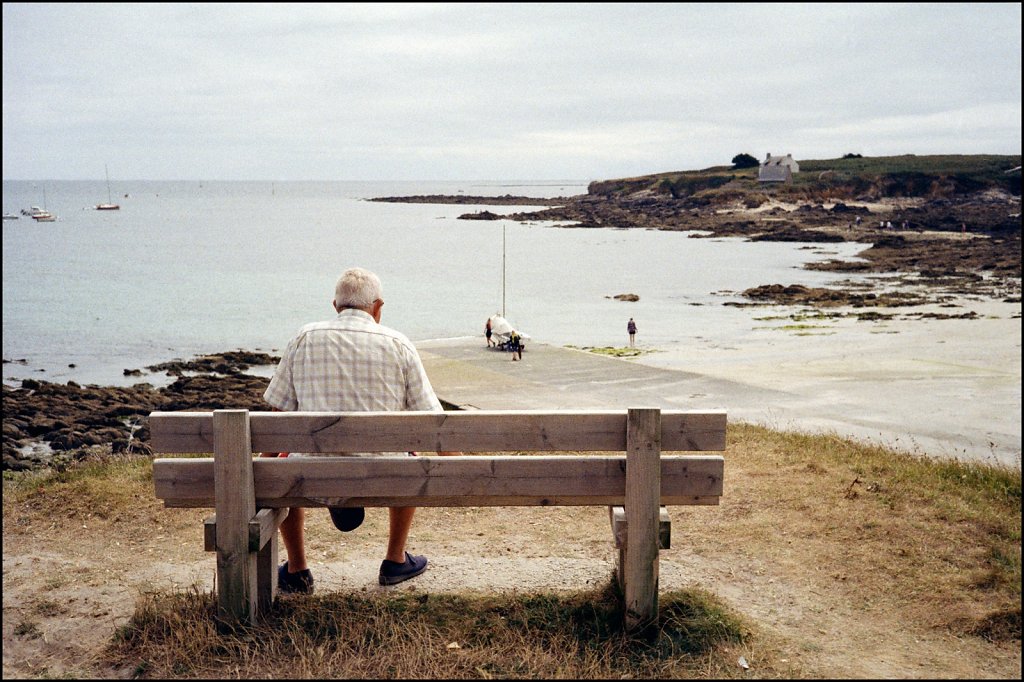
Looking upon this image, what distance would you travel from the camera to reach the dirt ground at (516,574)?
13.2 ft

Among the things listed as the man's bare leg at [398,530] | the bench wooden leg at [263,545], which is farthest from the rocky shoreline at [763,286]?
the bench wooden leg at [263,545]

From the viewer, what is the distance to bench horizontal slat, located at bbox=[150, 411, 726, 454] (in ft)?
12.5

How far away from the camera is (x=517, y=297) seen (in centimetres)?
4897

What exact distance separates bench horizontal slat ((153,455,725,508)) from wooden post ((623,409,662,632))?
0.36ft

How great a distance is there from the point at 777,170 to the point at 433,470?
114 meters

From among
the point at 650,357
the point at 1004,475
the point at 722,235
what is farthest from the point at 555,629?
the point at 722,235

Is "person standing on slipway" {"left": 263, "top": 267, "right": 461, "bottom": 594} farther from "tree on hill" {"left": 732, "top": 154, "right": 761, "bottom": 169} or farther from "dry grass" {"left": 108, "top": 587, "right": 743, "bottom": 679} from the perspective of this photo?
"tree on hill" {"left": 732, "top": 154, "right": 761, "bottom": 169}

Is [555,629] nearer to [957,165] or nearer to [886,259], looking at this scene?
[886,259]

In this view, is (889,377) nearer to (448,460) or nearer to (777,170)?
(448,460)

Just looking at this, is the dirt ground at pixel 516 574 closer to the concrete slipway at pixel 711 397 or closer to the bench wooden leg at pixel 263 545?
the bench wooden leg at pixel 263 545

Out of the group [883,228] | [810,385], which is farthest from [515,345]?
[883,228]

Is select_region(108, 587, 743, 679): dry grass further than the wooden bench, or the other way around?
the wooden bench

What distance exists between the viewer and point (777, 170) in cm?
11112

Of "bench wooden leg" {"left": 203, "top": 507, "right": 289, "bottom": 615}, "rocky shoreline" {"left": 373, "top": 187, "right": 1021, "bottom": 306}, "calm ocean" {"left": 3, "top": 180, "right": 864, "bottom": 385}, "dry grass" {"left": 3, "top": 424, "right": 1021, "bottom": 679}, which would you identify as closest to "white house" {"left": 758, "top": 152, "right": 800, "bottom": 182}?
"rocky shoreline" {"left": 373, "top": 187, "right": 1021, "bottom": 306}
